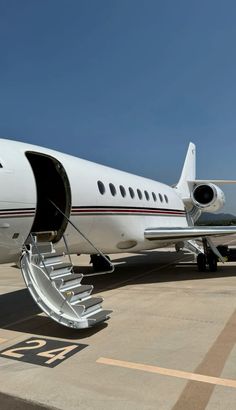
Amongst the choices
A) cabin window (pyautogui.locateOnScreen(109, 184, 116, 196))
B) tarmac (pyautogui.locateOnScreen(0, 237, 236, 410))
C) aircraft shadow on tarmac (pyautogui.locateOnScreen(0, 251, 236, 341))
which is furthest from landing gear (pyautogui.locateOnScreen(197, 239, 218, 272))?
cabin window (pyautogui.locateOnScreen(109, 184, 116, 196))

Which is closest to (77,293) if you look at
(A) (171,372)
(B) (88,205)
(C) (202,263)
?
(A) (171,372)

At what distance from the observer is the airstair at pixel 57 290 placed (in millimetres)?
6957

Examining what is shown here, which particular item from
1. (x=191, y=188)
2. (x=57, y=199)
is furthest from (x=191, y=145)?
(x=57, y=199)

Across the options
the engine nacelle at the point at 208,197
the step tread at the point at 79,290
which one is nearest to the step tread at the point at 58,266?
the step tread at the point at 79,290

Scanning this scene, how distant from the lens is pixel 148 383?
470 cm

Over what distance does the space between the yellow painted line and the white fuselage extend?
337 centimetres

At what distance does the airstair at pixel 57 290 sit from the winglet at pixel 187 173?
12.0m

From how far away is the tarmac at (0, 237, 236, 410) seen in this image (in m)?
4.33

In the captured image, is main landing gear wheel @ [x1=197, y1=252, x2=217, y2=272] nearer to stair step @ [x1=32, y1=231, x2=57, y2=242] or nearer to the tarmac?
the tarmac

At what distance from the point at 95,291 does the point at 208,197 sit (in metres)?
8.86

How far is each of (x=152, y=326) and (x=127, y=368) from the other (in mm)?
2044

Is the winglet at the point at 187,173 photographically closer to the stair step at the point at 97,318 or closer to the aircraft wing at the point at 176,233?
the aircraft wing at the point at 176,233

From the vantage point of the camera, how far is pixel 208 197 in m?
18.2

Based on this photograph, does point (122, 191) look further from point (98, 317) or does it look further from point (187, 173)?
point (187, 173)
